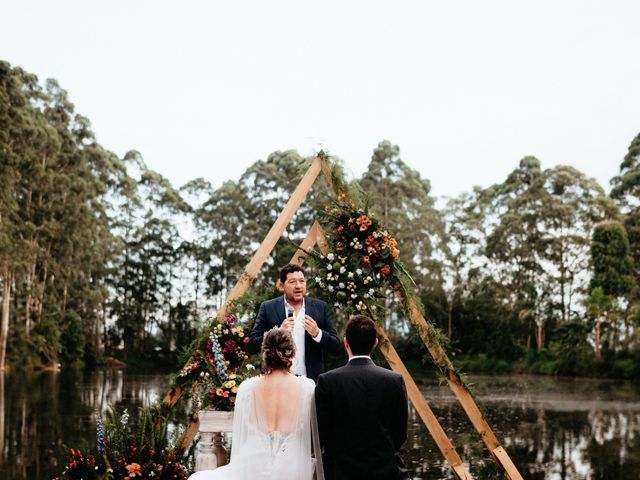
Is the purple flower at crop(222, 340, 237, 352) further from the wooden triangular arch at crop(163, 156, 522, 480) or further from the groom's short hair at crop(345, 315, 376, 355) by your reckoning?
the groom's short hair at crop(345, 315, 376, 355)

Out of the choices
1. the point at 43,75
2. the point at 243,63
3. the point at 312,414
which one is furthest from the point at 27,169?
the point at 312,414

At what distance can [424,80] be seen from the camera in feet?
81.4

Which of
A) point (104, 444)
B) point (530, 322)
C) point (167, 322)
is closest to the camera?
point (104, 444)

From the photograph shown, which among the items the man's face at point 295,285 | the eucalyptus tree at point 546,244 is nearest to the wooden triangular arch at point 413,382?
the man's face at point 295,285

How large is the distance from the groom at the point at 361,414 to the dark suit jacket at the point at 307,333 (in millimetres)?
1934

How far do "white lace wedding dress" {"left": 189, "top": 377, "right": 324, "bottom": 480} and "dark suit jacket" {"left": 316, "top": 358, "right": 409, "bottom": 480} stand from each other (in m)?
0.16

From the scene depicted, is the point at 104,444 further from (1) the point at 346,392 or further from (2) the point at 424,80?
(2) the point at 424,80

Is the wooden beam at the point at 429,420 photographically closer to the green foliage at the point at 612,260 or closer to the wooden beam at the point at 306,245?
the wooden beam at the point at 306,245

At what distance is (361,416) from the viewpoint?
408cm

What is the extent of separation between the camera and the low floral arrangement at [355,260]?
7.37 m

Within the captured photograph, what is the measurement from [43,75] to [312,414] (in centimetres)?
4281

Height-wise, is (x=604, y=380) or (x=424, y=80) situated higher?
(x=424, y=80)

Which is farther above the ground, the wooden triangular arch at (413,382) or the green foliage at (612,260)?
the green foliage at (612,260)

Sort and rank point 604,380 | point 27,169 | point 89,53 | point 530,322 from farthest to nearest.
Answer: point 530,322
point 27,169
point 604,380
point 89,53
